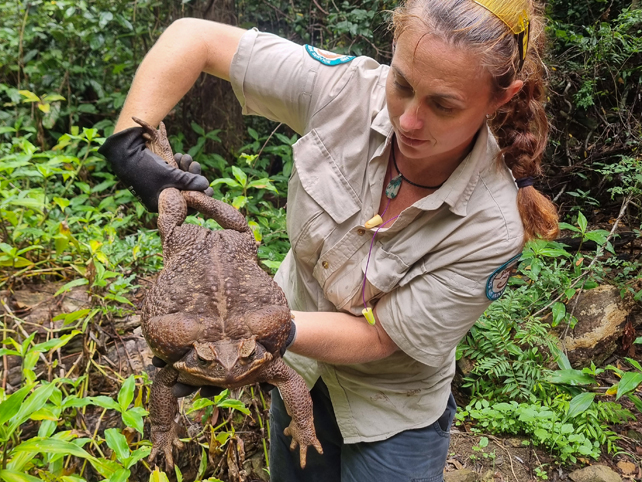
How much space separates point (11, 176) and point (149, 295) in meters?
2.76

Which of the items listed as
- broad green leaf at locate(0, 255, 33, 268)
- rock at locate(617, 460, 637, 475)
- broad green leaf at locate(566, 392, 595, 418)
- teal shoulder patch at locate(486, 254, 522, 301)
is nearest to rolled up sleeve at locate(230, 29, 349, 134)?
teal shoulder patch at locate(486, 254, 522, 301)

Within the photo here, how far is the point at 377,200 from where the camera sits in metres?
2.23

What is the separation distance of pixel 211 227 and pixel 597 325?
353 centimetres

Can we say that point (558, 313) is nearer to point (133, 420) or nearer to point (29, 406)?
point (133, 420)

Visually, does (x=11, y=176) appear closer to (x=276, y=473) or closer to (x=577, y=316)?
(x=276, y=473)

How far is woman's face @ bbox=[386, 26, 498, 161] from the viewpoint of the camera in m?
1.67

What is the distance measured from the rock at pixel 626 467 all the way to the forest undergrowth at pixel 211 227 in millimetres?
55

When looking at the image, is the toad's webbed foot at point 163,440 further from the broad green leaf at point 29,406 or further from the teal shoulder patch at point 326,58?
the teal shoulder patch at point 326,58

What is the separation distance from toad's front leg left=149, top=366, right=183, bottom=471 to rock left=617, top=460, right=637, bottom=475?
3.44 metres

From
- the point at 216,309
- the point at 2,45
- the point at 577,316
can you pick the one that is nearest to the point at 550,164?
the point at 577,316

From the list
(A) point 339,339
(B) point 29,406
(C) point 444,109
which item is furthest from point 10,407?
(C) point 444,109

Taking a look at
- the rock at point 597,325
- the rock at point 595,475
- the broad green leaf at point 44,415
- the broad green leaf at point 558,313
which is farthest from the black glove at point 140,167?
the rock at point 597,325

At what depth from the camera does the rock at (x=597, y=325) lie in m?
4.36

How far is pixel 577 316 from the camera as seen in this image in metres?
4.48
